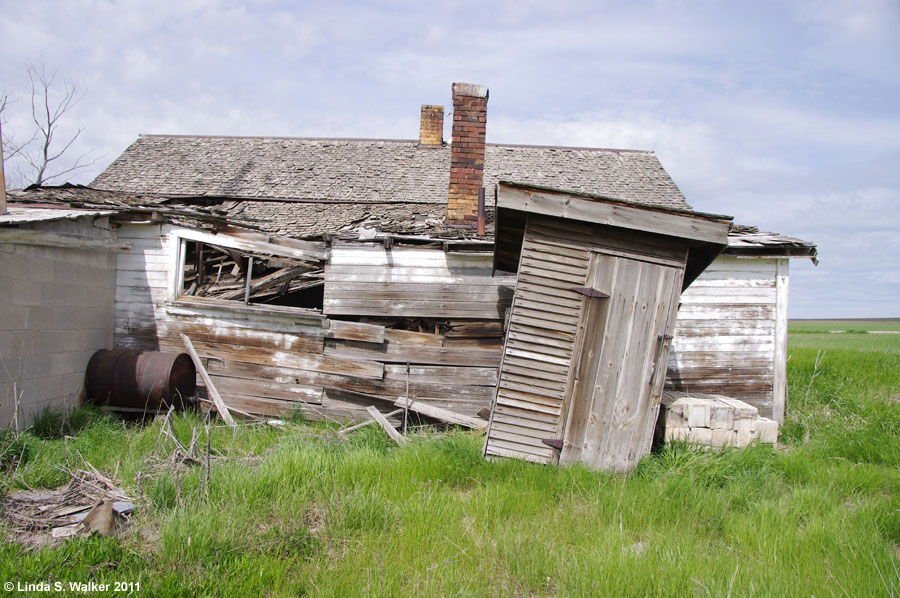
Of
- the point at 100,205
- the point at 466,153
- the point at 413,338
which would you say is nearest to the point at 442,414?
the point at 413,338

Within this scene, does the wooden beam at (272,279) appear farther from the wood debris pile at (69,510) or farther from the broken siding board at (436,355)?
the wood debris pile at (69,510)

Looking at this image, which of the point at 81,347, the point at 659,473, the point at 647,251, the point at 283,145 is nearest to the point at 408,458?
the point at 659,473

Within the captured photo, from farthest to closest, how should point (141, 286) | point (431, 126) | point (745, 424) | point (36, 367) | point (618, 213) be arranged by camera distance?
point (431, 126), point (141, 286), point (36, 367), point (745, 424), point (618, 213)

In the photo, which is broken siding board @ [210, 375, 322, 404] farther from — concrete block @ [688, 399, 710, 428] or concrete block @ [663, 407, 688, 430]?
concrete block @ [688, 399, 710, 428]

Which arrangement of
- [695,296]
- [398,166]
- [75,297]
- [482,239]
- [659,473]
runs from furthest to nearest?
[398,166], [695,296], [482,239], [75,297], [659,473]

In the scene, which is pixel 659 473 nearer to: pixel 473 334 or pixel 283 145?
pixel 473 334

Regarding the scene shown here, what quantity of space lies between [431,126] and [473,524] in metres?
14.1

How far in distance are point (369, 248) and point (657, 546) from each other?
5610 mm

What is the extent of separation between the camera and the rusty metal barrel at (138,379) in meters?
7.47

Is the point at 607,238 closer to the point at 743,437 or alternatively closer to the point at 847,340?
the point at 743,437

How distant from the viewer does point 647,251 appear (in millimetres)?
5758

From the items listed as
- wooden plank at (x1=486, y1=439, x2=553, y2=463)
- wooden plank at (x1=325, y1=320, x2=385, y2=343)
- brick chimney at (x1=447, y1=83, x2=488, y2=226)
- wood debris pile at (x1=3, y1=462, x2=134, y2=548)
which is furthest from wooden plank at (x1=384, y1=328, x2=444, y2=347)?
wood debris pile at (x1=3, y1=462, x2=134, y2=548)

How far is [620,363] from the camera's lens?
5660mm

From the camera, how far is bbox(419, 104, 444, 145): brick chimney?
16484mm
